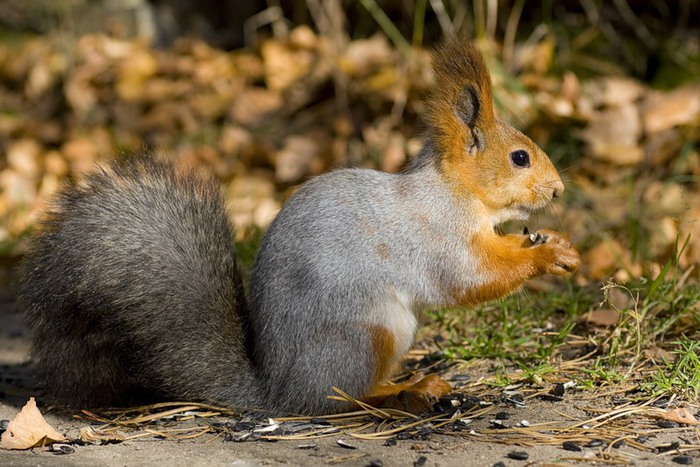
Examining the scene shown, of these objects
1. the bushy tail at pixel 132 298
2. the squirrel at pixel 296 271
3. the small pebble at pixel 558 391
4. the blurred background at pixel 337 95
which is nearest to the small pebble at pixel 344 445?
the squirrel at pixel 296 271

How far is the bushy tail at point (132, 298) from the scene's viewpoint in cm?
221

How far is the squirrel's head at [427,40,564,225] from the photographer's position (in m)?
2.32

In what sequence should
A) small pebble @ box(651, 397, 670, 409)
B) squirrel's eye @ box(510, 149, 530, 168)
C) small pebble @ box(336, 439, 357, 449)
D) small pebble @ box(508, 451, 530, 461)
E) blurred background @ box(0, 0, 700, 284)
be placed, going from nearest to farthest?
small pebble @ box(508, 451, 530, 461), small pebble @ box(336, 439, 357, 449), small pebble @ box(651, 397, 670, 409), squirrel's eye @ box(510, 149, 530, 168), blurred background @ box(0, 0, 700, 284)

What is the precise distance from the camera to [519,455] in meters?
1.88

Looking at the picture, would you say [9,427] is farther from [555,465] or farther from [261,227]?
[261,227]

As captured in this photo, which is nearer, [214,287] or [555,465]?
[555,465]

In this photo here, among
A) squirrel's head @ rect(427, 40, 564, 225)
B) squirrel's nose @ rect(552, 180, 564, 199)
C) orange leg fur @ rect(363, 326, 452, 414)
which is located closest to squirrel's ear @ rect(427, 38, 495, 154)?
squirrel's head @ rect(427, 40, 564, 225)

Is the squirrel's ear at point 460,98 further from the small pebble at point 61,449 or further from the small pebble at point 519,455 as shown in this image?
the small pebble at point 61,449

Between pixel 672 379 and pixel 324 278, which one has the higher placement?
pixel 324 278

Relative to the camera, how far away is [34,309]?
225cm

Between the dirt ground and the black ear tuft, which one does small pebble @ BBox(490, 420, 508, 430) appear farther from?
the black ear tuft

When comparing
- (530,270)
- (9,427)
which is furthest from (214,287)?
(530,270)

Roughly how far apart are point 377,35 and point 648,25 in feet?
5.24

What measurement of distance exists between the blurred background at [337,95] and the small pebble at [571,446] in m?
1.15
